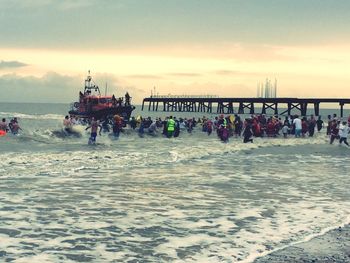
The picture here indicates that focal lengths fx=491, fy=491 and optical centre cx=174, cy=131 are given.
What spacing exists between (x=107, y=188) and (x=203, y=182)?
7.52 feet

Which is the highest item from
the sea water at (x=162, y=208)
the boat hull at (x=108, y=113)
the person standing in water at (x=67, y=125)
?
the boat hull at (x=108, y=113)

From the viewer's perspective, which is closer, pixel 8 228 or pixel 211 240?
pixel 211 240

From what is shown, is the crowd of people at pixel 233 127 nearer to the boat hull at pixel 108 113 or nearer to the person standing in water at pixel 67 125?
the person standing in water at pixel 67 125

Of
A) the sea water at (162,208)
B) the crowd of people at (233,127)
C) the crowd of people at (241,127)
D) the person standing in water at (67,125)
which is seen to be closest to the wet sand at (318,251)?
the sea water at (162,208)

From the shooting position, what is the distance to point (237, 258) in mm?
5559

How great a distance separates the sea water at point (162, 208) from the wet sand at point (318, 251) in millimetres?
212

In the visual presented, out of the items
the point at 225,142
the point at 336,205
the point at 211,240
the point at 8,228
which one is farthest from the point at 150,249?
the point at 225,142

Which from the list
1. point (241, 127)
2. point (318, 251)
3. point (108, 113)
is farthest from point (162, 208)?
point (108, 113)

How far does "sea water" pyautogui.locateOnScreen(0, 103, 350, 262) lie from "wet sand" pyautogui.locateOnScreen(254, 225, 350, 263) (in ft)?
0.70

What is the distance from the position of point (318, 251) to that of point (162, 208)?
3193mm

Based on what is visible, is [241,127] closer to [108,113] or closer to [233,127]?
[233,127]

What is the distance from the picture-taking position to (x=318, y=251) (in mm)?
5668

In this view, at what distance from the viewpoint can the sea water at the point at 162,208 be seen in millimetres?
5906

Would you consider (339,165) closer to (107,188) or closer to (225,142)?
(107,188)
